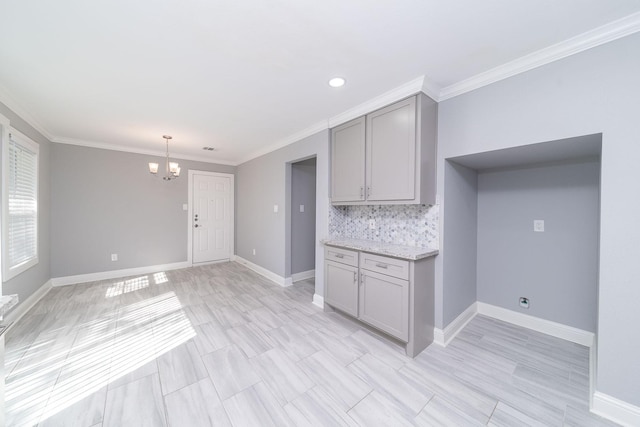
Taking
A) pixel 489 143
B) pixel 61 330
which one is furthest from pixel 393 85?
pixel 61 330

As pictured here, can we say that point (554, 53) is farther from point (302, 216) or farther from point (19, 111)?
point (19, 111)

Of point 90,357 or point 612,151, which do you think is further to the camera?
point 90,357

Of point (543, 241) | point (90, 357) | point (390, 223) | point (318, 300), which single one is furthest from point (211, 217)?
point (543, 241)

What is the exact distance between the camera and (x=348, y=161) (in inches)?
115

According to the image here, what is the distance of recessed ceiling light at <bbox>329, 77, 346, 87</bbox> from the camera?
221 cm

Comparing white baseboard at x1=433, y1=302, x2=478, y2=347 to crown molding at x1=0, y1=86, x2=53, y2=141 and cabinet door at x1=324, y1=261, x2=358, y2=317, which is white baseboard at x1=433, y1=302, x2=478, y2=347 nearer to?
cabinet door at x1=324, y1=261, x2=358, y2=317

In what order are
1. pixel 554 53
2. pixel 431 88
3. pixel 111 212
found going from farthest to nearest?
pixel 111 212, pixel 431 88, pixel 554 53

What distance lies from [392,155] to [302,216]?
2.36 m

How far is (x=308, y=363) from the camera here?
2104mm

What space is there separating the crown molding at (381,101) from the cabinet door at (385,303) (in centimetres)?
173

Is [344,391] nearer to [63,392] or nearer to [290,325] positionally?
[290,325]

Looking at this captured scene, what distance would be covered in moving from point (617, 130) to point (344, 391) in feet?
8.20

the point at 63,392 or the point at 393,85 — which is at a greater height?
the point at 393,85

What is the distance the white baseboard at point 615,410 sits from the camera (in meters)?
1.48
